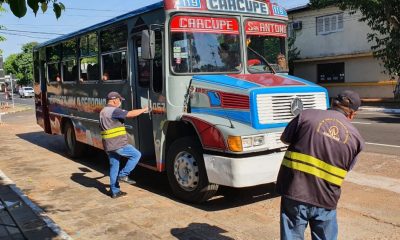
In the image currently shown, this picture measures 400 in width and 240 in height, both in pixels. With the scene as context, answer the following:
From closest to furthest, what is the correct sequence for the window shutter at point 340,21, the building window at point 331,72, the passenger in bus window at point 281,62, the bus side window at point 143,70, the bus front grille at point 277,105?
the bus front grille at point 277,105, the bus side window at point 143,70, the passenger in bus window at point 281,62, the window shutter at point 340,21, the building window at point 331,72

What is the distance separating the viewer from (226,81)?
6266 mm

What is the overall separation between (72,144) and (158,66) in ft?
15.5

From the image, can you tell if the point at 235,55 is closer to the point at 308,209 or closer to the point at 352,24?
the point at 308,209

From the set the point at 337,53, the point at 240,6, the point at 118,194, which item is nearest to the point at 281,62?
the point at 240,6

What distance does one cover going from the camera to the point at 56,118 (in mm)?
11641

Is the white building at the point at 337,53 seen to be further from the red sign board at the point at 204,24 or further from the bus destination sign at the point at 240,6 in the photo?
the red sign board at the point at 204,24

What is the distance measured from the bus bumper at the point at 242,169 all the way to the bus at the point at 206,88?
13 mm

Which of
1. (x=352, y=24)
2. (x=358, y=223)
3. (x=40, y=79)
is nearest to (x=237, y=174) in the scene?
(x=358, y=223)

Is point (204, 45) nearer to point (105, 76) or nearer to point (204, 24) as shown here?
point (204, 24)

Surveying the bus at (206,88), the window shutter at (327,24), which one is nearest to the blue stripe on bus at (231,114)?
the bus at (206,88)

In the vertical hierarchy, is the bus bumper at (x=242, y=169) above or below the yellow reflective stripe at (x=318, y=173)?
below

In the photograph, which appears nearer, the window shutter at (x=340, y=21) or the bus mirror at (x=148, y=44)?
the bus mirror at (x=148, y=44)

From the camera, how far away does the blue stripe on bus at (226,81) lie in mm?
6043

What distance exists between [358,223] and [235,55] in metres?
2.97
